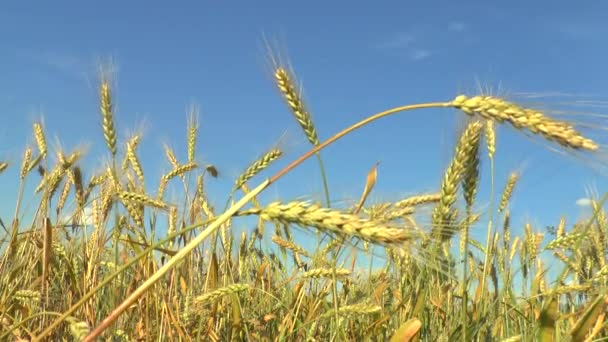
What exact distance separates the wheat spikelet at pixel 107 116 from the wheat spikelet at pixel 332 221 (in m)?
1.84

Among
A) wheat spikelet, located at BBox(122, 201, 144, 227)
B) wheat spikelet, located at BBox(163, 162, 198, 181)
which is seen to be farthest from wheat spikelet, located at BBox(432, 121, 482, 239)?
wheat spikelet, located at BBox(163, 162, 198, 181)

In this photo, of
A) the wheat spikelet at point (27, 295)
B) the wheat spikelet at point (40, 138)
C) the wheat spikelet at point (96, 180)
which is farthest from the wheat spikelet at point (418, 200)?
the wheat spikelet at point (40, 138)

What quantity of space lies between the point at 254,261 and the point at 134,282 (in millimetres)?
1188

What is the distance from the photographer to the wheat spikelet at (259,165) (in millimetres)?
2333

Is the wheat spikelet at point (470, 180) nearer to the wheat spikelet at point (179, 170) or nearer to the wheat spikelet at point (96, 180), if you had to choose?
the wheat spikelet at point (179, 170)

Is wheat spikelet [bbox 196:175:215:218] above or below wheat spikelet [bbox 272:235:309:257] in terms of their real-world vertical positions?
above

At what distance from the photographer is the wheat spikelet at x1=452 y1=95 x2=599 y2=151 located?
1526mm

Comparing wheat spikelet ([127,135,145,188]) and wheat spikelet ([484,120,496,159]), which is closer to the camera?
wheat spikelet ([484,120,496,159])

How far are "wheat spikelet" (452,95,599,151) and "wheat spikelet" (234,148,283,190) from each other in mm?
969

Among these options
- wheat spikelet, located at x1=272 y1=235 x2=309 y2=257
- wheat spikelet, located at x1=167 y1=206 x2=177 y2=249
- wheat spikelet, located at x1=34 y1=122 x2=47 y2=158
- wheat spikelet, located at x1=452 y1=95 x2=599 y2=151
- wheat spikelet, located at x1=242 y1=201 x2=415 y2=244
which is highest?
wheat spikelet, located at x1=34 y1=122 x2=47 y2=158

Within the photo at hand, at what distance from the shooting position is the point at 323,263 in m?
2.90

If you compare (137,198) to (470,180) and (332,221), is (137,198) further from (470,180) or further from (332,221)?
(332,221)

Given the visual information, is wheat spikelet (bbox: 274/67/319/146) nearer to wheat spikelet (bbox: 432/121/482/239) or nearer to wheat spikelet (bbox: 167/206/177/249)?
wheat spikelet (bbox: 432/121/482/239)

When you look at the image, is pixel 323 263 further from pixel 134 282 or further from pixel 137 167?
pixel 137 167
